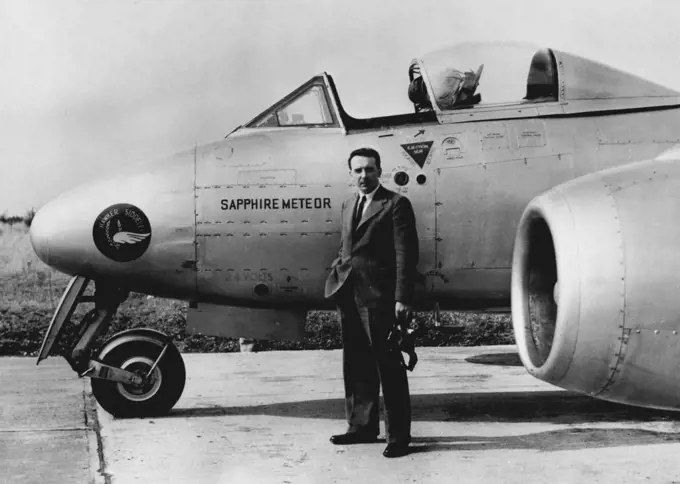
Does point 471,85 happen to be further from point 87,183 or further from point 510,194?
point 87,183

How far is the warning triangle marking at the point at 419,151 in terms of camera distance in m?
6.99

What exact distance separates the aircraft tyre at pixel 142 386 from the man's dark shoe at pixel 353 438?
1.48 metres

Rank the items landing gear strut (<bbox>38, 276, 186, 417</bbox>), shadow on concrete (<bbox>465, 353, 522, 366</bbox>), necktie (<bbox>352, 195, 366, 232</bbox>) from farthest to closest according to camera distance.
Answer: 1. shadow on concrete (<bbox>465, 353, 522, 366</bbox>)
2. landing gear strut (<bbox>38, 276, 186, 417</bbox>)
3. necktie (<bbox>352, 195, 366, 232</bbox>)

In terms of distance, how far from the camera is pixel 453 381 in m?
9.16

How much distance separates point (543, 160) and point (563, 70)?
0.78 meters

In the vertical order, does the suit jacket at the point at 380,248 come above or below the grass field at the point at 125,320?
above

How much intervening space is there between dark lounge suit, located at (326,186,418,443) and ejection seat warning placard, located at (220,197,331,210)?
2.52 feet

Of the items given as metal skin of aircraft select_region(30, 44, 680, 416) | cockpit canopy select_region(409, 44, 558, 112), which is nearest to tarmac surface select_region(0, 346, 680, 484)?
metal skin of aircraft select_region(30, 44, 680, 416)

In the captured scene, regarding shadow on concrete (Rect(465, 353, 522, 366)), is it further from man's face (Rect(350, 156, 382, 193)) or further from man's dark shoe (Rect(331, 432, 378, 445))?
man's face (Rect(350, 156, 382, 193))

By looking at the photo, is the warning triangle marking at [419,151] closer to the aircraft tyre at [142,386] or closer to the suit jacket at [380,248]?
the suit jacket at [380,248]

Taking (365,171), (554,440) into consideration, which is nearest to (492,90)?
(365,171)

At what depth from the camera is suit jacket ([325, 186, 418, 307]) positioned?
5914 millimetres

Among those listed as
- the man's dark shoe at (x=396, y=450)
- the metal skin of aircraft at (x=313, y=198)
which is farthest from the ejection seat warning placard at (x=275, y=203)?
the man's dark shoe at (x=396, y=450)

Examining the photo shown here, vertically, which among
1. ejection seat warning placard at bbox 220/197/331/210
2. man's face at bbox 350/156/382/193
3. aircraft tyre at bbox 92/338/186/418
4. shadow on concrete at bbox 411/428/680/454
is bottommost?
shadow on concrete at bbox 411/428/680/454
